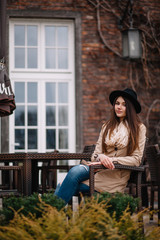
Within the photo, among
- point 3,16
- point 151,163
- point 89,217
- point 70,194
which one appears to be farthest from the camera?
point 151,163

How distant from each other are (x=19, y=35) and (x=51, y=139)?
6.27 ft

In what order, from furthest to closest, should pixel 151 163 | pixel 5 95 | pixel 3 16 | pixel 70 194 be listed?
pixel 151 163 < pixel 3 16 < pixel 5 95 < pixel 70 194

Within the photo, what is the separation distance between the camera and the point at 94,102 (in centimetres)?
723

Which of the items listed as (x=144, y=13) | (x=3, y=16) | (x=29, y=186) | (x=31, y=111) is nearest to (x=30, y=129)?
(x=31, y=111)

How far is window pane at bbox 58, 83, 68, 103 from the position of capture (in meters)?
7.36

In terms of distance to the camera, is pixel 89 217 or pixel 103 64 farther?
pixel 103 64

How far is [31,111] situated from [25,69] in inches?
29.2

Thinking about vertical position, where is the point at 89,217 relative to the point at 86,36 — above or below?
below

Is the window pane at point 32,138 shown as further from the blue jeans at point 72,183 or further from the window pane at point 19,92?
the blue jeans at point 72,183

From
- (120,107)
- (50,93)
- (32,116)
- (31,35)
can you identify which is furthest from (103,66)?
(120,107)

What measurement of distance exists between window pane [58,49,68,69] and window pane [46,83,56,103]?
37 centimetres

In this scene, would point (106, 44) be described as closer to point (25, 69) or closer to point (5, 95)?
point (25, 69)

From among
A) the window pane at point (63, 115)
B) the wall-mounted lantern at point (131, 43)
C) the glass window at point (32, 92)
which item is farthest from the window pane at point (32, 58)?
the wall-mounted lantern at point (131, 43)

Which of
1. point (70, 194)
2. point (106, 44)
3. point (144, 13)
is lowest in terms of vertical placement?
point (70, 194)
